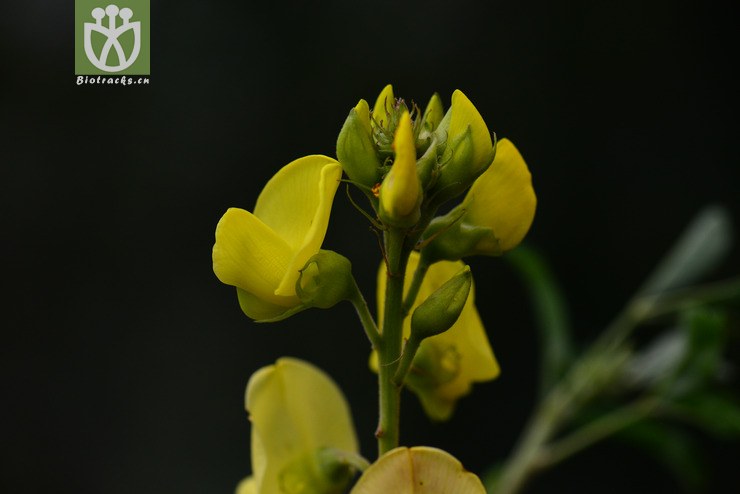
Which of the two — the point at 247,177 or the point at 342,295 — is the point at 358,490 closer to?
the point at 342,295

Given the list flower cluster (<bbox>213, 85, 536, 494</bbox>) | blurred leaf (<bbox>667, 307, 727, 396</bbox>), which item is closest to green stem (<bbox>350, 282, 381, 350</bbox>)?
flower cluster (<bbox>213, 85, 536, 494</bbox>)

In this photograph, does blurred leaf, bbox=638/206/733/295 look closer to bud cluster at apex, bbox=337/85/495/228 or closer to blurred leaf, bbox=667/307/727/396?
blurred leaf, bbox=667/307/727/396

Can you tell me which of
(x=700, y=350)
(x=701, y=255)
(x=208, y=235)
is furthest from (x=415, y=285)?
(x=208, y=235)

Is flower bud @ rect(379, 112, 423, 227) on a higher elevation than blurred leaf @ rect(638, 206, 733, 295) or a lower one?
higher

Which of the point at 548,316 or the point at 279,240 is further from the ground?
the point at 279,240

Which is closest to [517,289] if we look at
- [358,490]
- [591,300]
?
[591,300]

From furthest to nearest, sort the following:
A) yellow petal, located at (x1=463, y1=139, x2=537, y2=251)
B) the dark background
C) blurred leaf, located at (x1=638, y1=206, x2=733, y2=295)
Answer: the dark background → blurred leaf, located at (x1=638, y1=206, x2=733, y2=295) → yellow petal, located at (x1=463, y1=139, x2=537, y2=251)

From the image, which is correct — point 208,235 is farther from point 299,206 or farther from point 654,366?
point 299,206
